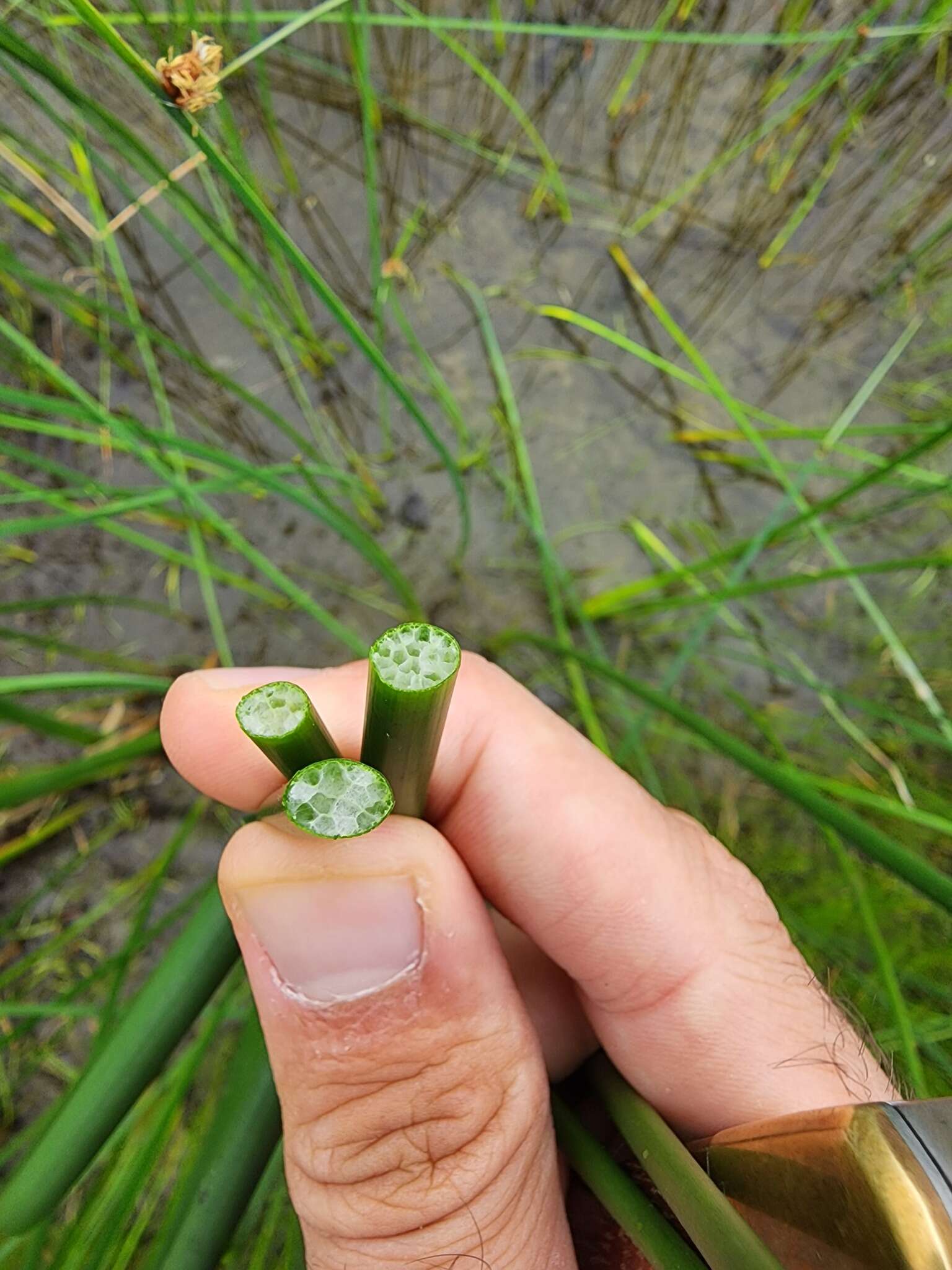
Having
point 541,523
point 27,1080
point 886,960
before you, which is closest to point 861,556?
point 541,523

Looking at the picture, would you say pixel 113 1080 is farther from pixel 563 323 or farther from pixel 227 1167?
pixel 563 323

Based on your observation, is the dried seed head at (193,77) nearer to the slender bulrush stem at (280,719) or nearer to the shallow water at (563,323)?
the slender bulrush stem at (280,719)

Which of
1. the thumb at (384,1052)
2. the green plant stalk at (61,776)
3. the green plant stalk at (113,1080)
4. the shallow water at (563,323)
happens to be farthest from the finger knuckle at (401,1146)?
the shallow water at (563,323)

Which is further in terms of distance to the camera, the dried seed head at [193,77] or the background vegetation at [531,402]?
the background vegetation at [531,402]

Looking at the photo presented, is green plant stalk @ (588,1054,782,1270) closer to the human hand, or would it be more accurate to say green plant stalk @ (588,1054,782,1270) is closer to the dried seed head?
the human hand

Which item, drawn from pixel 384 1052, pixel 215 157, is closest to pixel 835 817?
pixel 384 1052

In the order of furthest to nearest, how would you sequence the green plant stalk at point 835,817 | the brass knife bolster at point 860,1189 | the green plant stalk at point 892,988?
the green plant stalk at point 892,988
the green plant stalk at point 835,817
the brass knife bolster at point 860,1189
